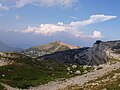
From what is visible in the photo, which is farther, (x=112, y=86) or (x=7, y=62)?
(x=7, y=62)

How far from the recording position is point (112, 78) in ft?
253

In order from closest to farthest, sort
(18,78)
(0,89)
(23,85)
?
(0,89) → (23,85) → (18,78)

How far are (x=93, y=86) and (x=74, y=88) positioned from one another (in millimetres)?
5752

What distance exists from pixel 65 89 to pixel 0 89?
22475 mm

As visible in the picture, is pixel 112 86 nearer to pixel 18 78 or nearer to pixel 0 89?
pixel 0 89

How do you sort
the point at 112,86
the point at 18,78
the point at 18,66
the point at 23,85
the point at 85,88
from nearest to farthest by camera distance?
the point at 112,86, the point at 85,88, the point at 23,85, the point at 18,78, the point at 18,66

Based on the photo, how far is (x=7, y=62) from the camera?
192 m

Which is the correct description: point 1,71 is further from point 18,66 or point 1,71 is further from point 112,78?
point 112,78

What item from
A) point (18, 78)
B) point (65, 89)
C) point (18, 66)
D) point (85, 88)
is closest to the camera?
point (85, 88)

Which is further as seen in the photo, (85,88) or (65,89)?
(65,89)

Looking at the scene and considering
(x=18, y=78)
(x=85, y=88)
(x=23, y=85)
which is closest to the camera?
(x=85, y=88)

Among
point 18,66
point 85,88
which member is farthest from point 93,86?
point 18,66

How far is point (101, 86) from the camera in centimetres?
7050

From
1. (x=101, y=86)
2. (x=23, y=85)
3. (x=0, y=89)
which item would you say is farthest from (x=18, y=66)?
(x=101, y=86)
